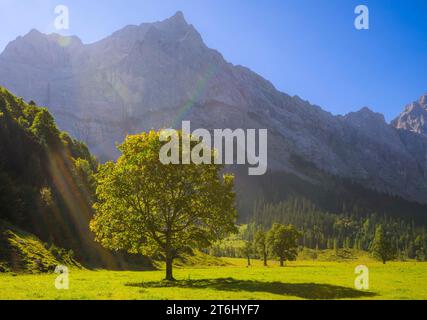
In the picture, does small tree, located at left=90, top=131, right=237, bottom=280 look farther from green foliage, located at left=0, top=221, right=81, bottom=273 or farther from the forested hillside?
the forested hillside

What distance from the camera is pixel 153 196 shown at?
156ft

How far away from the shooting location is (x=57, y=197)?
9206 cm

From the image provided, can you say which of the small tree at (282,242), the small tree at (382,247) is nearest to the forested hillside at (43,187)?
the small tree at (282,242)

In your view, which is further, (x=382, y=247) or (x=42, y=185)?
(x=382, y=247)

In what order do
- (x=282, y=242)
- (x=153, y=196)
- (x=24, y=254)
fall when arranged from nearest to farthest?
1. (x=153, y=196)
2. (x=24, y=254)
3. (x=282, y=242)

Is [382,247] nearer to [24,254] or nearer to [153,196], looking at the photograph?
[153,196]

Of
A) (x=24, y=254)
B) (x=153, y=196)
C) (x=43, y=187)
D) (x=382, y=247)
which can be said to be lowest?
(x=382, y=247)

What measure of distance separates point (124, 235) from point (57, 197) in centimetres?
5071

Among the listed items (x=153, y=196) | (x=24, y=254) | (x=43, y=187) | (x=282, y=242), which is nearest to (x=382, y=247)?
(x=282, y=242)
